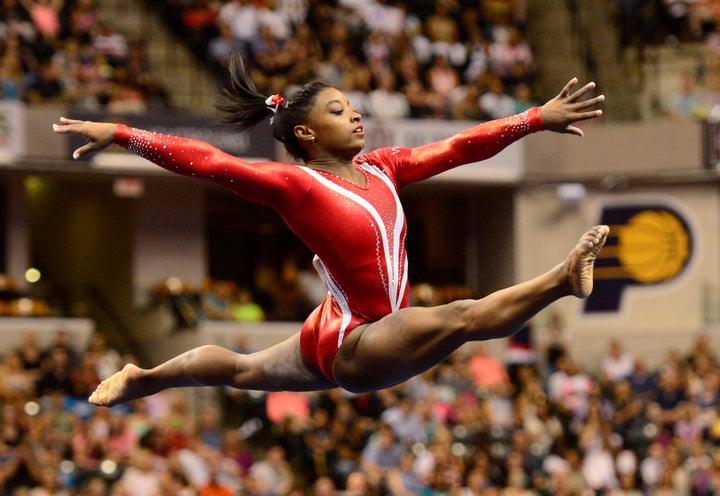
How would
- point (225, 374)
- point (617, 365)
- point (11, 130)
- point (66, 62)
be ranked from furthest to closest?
1. point (617, 365)
2. point (66, 62)
3. point (11, 130)
4. point (225, 374)

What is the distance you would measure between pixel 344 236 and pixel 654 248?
40.4 feet

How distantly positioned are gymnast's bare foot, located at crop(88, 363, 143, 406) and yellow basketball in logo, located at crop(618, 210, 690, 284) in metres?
11.9

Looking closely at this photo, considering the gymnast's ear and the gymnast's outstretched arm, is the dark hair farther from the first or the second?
the gymnast's outstretched arm

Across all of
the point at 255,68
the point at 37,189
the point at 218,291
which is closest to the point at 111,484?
the point at 218,291

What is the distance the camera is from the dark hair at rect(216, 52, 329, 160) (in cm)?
587

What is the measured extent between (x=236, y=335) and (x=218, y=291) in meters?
1.14

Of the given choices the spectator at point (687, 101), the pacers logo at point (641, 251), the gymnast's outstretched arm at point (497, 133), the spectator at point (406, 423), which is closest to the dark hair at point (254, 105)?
the gymnast's outstretched arm at point (497, 133)

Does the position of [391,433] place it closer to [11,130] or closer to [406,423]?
[406,423]

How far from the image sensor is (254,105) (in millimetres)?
6059

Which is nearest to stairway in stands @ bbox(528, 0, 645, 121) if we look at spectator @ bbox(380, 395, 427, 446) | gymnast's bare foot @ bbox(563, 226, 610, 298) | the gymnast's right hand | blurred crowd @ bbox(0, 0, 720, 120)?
blurred crowd @ bbox(0, 0, 720, 120)

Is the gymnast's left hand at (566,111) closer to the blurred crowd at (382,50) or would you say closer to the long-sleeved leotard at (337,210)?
the long-sleeved leotard at (337,210)

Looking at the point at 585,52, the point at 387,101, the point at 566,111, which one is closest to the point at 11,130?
the point at 387,101

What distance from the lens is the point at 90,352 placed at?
43.7 feet

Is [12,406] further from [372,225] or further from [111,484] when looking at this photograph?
[372,225]
